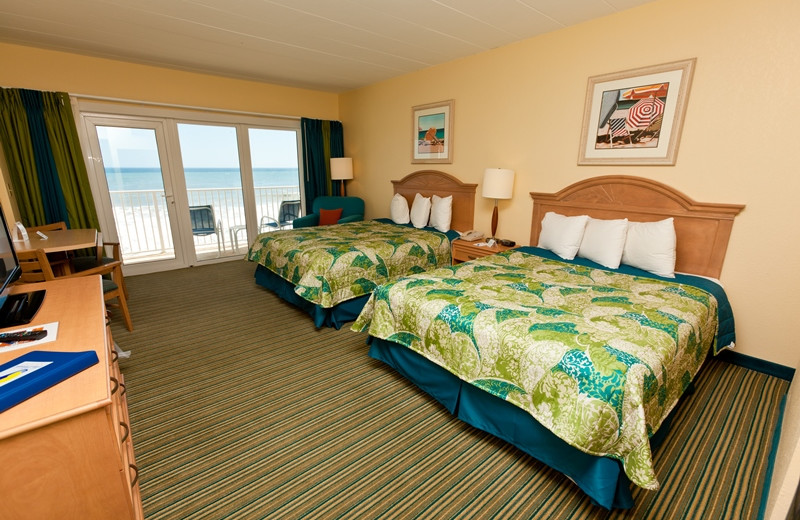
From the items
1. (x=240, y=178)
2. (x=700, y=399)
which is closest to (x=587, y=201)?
(x=700, y=399)

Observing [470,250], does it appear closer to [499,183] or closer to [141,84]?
[499,183]

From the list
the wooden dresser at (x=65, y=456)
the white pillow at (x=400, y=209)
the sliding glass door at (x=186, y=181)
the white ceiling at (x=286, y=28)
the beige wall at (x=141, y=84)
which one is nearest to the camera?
the wooden dresser at (x=65, y=456)

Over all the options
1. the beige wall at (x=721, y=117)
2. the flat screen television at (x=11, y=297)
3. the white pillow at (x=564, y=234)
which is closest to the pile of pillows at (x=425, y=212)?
the beige wall at (x=721, y=117)

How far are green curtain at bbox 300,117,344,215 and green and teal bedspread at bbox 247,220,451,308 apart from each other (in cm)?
184

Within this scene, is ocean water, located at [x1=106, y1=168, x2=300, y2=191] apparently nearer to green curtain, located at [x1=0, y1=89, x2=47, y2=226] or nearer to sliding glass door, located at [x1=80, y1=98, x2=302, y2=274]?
sliding glass door, located at [x1=80, y1=98, x2=302, y2=274]

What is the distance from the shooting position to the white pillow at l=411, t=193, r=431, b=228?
442cm

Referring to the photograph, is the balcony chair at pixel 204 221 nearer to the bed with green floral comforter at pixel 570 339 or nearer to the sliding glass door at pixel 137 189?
the sliding glass door at pixel 137 189

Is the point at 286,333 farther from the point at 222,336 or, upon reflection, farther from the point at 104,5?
the point at 104,5

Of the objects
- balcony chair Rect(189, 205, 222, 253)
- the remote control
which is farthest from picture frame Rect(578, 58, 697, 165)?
balcony chair Rect(189, 205, 222, 253)

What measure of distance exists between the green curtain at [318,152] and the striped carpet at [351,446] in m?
3.48

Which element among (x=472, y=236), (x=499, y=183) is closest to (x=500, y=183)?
(x=499, y=183)

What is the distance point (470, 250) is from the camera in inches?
143

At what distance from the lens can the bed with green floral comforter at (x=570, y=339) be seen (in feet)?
4.38

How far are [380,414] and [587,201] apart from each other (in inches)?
100
